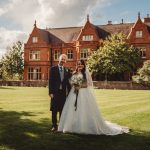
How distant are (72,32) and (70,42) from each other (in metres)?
2.70

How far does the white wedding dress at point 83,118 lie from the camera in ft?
34.2

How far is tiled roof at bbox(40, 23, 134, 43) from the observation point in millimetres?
Result: 57531

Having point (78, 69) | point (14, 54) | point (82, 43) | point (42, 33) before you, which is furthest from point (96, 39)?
point (78, 69)

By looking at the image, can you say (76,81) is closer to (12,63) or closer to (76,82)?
(76,82)

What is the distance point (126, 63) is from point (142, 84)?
474cm

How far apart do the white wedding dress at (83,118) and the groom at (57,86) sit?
0.27 metres

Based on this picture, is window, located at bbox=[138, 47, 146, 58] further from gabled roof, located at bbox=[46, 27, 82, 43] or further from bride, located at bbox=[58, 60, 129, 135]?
bride, located at bbox=[58, 60, 129, 135]

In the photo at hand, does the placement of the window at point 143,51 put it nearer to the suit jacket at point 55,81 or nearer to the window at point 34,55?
the window at point 34,55

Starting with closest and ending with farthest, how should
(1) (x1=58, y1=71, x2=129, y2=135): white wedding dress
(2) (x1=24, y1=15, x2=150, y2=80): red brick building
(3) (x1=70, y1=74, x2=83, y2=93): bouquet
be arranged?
(1) (x1=58, y1=71, x2=129, y2=135): white wedding dress
(3) (x1=70, y1=74, x2=83, y2=93): bouquet
(2) (x1=24, y1=15, x2=150, y2=80): red brick building

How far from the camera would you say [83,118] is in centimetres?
1045

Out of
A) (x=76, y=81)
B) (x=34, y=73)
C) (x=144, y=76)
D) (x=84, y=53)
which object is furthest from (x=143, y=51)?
(x=76, y=81)

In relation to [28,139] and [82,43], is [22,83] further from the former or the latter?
[28,139]

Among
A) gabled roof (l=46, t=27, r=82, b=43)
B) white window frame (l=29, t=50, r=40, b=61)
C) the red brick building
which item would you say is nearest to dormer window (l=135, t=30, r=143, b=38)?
the red brick building

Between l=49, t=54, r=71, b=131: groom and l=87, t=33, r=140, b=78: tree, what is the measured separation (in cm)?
3756
